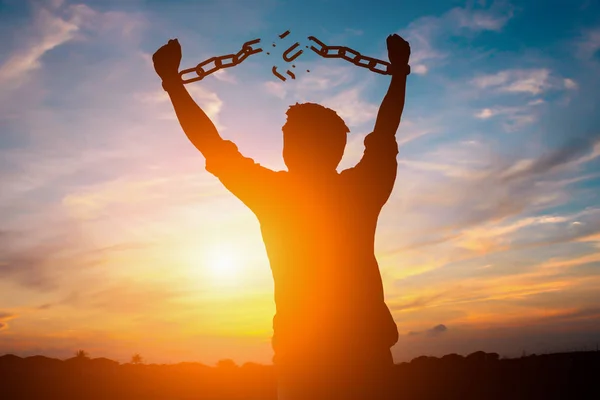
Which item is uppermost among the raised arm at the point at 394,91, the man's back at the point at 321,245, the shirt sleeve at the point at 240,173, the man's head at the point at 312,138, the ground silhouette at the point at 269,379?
the raised arm at the point at 394,91

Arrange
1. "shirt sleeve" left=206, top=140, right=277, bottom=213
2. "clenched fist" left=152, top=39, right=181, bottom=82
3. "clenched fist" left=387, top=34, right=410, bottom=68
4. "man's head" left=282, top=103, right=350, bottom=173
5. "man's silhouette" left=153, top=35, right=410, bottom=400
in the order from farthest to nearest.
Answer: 1. "clenched fist" left=387, top=34, right=410, bottom=68
2. "clenched fist" left=152, top=39, right=181, bottom=82
3. "man's head" left=282, top=103, right=350, bottom=173
4. "shirt sleeve" left=206, top=140, right=277, bottom=213
5. "man's silhouette" left=153, top=35, right=410, bottom=400

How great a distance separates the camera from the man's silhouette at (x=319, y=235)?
12.1ft

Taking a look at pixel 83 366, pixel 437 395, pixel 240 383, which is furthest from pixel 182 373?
pixel 437 395

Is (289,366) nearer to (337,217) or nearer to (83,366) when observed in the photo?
(337,217)

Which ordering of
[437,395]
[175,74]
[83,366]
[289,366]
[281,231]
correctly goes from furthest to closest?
[437,395] < [83,366] < [175,74] < [281,231] < [289,366]

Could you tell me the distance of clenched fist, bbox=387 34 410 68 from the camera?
16.3 feet

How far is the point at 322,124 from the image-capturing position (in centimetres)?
425

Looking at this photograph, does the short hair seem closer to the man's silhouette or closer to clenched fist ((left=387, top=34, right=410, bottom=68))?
the man's silhouette

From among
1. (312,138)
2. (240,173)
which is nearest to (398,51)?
(312,138)

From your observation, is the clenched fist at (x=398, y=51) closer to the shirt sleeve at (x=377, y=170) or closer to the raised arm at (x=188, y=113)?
the shirt sleeve at (x=377, y=170)

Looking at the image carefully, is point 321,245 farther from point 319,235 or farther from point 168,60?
point 168,60

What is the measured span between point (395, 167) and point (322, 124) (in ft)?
2.42

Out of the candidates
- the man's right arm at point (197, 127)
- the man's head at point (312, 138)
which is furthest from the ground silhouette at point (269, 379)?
the man's right arm at point (197, 127)

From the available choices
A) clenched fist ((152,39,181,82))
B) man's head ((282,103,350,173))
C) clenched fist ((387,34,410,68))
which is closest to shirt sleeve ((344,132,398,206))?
man's head ((282,103,350,173))
